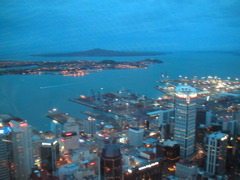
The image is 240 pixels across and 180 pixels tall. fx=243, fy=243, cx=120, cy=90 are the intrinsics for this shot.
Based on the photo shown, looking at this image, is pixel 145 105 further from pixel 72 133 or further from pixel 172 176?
pixel 172 176

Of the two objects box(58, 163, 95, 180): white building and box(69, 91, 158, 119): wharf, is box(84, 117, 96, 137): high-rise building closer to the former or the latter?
box(69, 91, 158, 119): wharf

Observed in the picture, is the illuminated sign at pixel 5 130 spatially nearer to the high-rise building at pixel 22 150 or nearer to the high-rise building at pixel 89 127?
the high-rise building at pixel 22 150

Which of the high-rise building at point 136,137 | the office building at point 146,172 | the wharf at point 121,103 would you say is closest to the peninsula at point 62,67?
the wharf at point 121,103

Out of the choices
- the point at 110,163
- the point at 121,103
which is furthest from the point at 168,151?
the point at 121,103

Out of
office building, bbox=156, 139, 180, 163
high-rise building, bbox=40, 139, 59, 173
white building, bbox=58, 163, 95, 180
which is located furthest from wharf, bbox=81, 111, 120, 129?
white building, bbox=58, 163, 95, 180

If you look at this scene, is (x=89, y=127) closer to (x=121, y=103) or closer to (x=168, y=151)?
(x=168, y=151)

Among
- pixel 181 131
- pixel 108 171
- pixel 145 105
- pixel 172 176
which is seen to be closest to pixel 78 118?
pixel 145 105
